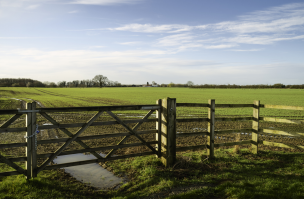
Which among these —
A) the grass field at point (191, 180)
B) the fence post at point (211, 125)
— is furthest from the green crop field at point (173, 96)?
the grass field at point (191, 180)

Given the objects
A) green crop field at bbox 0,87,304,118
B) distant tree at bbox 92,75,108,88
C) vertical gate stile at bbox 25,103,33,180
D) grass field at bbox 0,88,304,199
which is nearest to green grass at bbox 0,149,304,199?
grass field at bbox 0,88,304,199

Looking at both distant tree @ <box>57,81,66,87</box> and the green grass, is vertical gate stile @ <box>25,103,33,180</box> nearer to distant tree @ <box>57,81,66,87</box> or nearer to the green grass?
the green grass

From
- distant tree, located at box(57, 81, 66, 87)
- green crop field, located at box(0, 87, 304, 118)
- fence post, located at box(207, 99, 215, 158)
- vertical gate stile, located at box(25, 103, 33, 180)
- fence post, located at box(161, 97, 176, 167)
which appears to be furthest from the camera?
distant tree, located at box(57, 81, 66, 87)

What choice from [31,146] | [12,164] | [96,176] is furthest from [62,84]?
[12,164]

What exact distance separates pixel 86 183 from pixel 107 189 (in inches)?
32.3

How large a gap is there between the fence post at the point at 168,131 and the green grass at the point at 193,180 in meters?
0.28

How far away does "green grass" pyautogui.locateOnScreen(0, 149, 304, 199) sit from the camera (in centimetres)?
515

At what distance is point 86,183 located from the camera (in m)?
6.23

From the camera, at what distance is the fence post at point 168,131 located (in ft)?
22.6

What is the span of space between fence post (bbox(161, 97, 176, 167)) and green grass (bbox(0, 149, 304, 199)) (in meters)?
0.28

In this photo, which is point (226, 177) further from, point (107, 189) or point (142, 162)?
point (107, 189)

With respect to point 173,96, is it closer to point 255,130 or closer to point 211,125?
point 255,130

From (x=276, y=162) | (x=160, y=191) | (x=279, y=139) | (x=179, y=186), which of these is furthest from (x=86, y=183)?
(x=279, y=139)

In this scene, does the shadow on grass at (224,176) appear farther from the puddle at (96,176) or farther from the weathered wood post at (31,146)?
the weathered wood post at (31,146)
